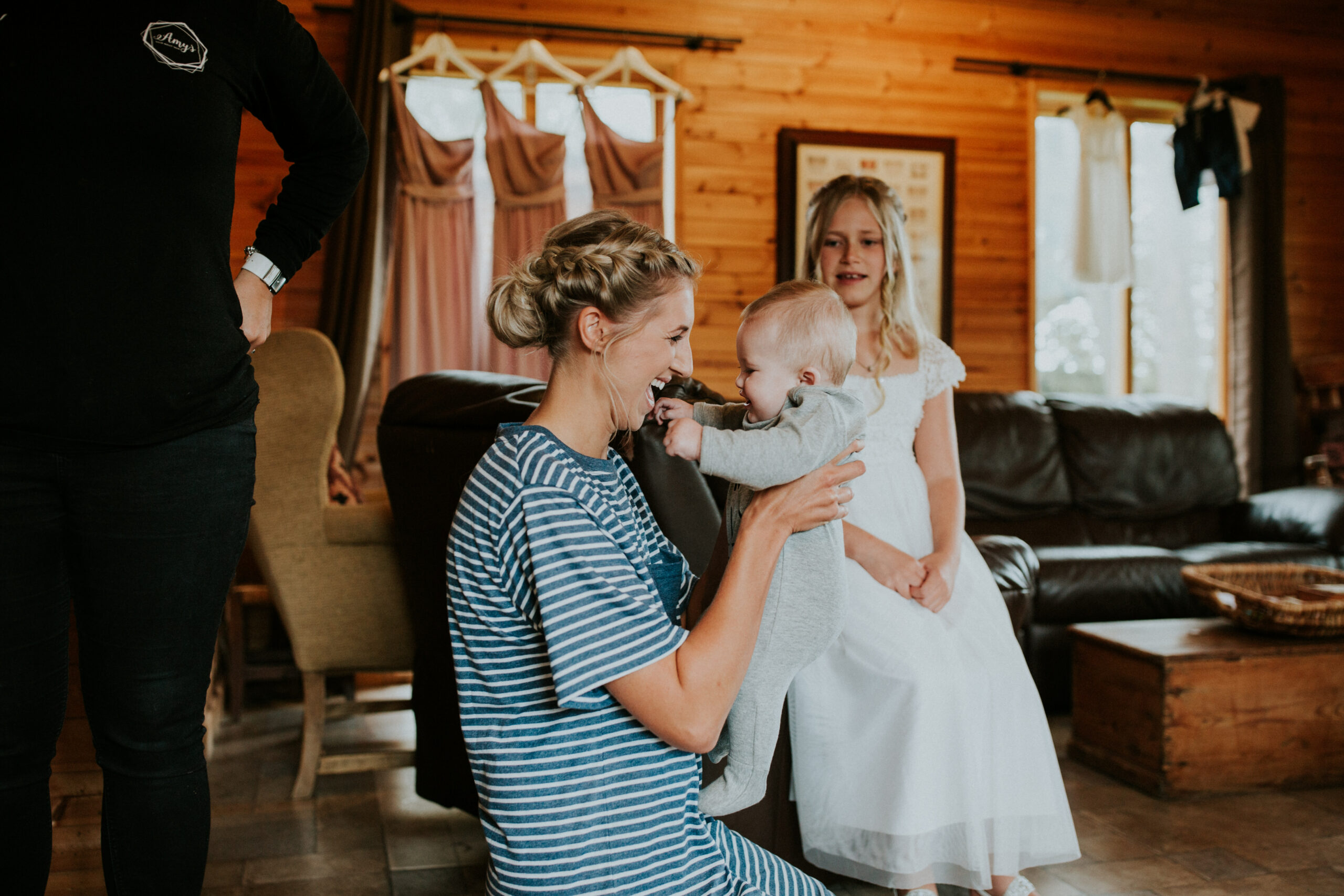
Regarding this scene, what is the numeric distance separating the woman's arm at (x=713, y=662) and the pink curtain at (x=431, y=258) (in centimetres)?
293

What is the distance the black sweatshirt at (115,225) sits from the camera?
A: 1086 millimetres

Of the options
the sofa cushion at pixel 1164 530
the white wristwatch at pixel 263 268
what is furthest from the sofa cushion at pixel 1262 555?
the white wristwatch at pixel 263 268

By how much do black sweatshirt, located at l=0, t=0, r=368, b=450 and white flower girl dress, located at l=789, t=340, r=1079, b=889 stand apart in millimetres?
1015

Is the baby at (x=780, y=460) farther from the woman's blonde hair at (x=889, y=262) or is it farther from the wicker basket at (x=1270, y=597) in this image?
the wicker basket at (x=1270, y=597)

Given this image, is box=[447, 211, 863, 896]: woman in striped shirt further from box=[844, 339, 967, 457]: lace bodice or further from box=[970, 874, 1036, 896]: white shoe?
box=[844, 339, 967, 457]: lace bodice

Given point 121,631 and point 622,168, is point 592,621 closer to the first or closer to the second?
point 121,631

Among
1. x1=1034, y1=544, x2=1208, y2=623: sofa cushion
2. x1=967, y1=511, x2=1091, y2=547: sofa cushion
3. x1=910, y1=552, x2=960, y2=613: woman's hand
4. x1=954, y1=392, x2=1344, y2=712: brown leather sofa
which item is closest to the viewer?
x1=910, y1=552, x2=960, y2=613: woman's hand

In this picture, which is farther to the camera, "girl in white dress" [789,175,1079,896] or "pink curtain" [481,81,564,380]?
"pink curtain" [481,81,564,380]

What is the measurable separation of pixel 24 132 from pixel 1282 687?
2666 millimetres

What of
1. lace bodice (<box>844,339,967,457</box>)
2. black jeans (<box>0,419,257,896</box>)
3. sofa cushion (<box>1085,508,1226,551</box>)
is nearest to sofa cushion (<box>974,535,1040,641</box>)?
lace bodice (<box>844,339,967,457</box>)

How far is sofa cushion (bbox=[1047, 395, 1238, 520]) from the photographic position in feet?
12.5

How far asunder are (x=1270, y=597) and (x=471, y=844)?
194cm

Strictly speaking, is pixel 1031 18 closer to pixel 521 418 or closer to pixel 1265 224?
pixel 1265 224

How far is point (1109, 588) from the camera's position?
3146 mm
